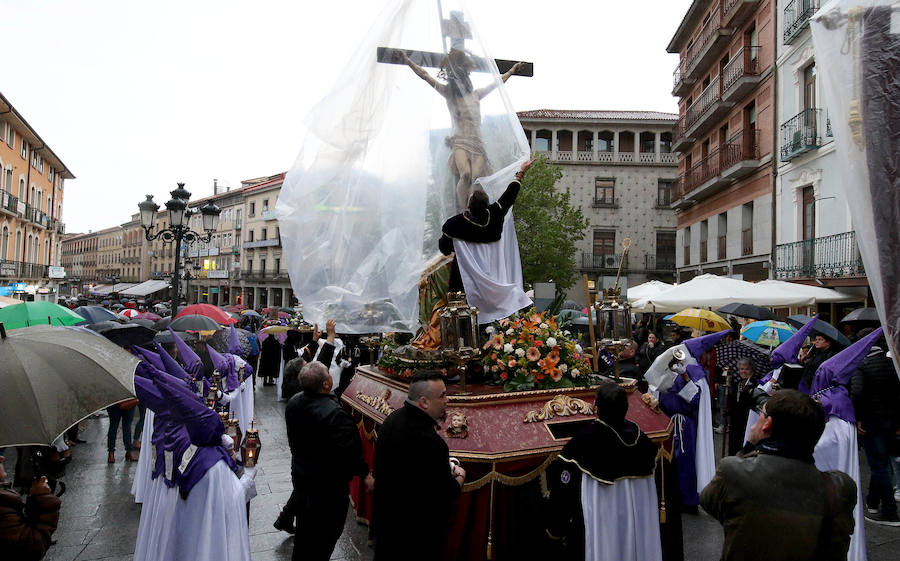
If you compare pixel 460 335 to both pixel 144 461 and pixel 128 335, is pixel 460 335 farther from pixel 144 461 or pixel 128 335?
Answer: pixel 128 335

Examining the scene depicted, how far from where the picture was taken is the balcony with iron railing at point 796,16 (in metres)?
16.6

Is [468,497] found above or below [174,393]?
below

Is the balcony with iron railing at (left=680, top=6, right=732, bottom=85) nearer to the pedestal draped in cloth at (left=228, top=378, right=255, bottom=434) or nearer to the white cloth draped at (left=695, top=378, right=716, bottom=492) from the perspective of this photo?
the white cloth draped at (left=695, top=378, right=716, bottom=492)

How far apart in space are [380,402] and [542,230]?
2664 centimetres

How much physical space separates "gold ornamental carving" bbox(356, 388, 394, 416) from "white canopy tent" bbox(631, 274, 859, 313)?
8162mm

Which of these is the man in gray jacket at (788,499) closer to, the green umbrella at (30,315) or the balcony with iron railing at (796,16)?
the green umbrella at (30,315)

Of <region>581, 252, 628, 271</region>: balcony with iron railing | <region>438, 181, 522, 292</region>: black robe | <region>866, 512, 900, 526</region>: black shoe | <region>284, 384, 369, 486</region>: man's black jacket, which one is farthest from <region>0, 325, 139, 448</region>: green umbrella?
<region>581, 252, 628, 271</region>: balcony with iron railing

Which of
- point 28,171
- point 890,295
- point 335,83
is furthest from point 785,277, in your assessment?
point 28,171

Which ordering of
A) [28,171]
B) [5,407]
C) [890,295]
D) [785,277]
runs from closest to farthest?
1. [890,295]
2. [5,407]
3. [785,277]
4. [28,171]

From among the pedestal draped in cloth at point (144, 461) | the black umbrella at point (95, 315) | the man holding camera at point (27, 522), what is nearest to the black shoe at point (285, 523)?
the pedestal draped in cloth at point (144, 461)

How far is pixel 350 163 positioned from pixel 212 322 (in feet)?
17.7

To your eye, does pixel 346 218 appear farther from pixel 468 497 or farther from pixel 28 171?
pixel 28 171

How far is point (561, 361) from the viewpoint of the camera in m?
5.30

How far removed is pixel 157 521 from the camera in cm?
390
